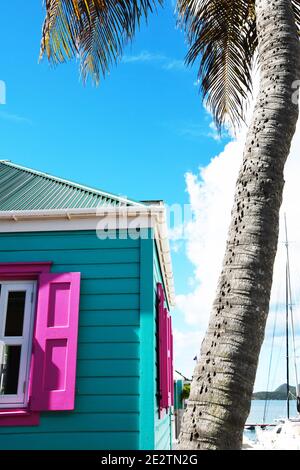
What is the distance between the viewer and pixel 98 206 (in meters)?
6.06

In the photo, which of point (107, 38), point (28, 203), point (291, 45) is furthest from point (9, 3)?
point (291, 45)

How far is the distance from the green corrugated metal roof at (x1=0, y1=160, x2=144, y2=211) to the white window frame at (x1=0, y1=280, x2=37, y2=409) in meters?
1.06

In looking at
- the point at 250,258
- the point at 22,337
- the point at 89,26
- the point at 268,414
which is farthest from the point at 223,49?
the point at 268,414

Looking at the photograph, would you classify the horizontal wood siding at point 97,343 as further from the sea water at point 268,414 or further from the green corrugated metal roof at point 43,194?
the sea water at point 268,414

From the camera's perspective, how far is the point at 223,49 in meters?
7.29

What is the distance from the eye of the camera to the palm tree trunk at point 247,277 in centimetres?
224

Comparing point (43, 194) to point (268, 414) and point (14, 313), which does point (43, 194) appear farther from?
point (268, 414)

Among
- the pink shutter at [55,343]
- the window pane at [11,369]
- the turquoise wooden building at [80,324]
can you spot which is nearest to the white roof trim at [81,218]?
the turquoise wooden building at [80,324]

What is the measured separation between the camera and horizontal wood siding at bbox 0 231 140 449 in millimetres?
5051

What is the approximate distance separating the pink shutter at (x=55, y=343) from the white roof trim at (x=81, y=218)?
687mm

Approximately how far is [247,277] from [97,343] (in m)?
3.20

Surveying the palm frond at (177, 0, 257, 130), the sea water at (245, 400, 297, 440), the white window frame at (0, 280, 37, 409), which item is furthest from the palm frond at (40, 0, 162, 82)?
the sea water at (245, 400, 297, 440)
